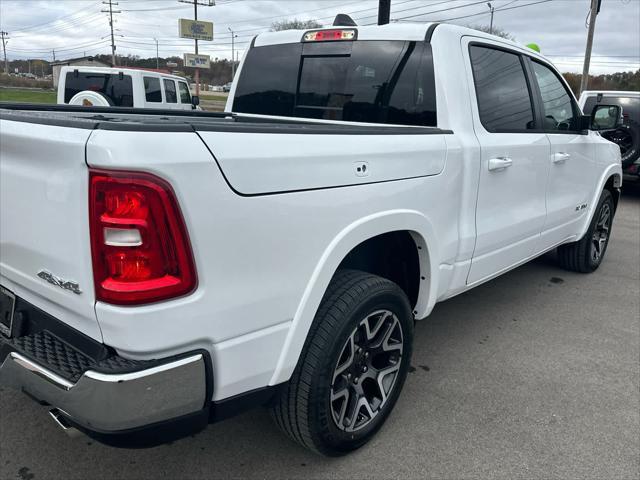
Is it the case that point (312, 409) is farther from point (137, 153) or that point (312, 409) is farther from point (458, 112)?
point (458, 112)

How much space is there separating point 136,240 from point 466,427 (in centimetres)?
200


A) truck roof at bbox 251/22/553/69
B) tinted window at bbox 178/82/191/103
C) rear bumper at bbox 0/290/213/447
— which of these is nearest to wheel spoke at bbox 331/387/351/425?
rear bumper at bbox 0/290/213/447

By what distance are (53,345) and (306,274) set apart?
899 millimetres

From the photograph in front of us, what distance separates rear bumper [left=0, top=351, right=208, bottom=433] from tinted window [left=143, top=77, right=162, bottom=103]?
12749 millimetres

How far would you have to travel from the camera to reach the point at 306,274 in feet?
6.70

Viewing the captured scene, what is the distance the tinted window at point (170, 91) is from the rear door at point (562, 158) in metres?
11.8

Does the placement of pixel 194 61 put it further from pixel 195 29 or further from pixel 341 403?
pixel 341 403

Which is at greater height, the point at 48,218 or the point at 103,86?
the point at 103,86

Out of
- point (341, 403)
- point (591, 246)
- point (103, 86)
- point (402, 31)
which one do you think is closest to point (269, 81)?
point (402, 31)

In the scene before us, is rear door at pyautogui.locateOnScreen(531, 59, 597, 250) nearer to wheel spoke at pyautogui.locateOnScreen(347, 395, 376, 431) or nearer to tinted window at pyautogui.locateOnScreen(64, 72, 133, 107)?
wheel spoke at pyautogui.locateOnScreen(347, 395, 376, 431)

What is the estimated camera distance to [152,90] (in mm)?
13719

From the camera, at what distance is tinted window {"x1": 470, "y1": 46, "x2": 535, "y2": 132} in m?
3.22

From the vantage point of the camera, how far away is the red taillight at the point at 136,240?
5.19 feet

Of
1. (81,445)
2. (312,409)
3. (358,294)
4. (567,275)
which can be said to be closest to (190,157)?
(358,294)
